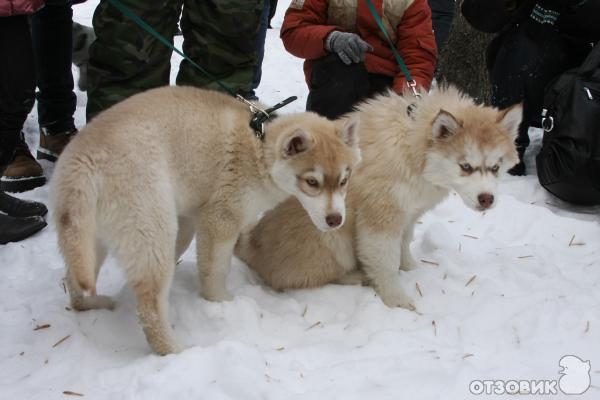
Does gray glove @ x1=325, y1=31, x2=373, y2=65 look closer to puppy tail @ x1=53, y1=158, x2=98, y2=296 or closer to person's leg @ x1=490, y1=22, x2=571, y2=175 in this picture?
person's leg @ x1=490, y1=22, x2=571, y2=175

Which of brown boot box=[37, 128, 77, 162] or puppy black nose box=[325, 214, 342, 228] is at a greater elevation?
puppy black nose box=[325, 214, 342, 228]

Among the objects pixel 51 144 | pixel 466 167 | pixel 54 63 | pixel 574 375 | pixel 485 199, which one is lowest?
pixel 51 144

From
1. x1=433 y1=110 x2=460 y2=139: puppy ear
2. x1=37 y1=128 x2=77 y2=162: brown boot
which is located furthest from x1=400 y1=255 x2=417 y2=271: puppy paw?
x1=37 y1=128 x2=77 y2=162: brown boot

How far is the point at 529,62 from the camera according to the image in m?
4.96

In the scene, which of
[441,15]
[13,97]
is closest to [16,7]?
[13,97]

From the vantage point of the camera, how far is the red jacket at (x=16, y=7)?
10.1 feet

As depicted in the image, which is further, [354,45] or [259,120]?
[354,45]

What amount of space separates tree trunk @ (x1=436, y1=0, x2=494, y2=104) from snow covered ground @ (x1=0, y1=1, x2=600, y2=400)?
288 cm

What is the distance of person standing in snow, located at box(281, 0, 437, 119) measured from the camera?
4352 millimetres

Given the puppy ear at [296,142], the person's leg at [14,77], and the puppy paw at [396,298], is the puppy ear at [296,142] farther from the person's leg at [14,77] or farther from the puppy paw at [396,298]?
the person's leg at [14,77]

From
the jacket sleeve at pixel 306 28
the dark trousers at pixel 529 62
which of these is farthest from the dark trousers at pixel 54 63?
the dark trousers at pixel 529 62

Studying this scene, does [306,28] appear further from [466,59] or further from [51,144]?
[466,59]

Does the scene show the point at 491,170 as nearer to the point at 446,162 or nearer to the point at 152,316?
the point at 446,162

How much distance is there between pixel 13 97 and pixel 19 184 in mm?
1030
